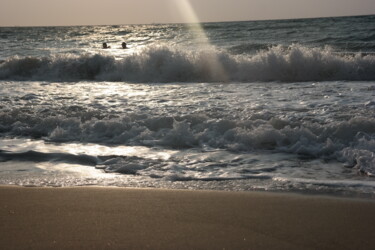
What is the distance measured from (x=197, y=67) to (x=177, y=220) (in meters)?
11.5

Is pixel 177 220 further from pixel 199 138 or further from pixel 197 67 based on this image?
pixel 197 67

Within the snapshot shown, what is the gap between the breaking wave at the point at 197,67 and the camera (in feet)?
42.3

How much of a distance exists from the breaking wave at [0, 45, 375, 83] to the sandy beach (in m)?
9.39

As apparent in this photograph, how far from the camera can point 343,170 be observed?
446 cm

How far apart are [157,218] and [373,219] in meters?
1.43

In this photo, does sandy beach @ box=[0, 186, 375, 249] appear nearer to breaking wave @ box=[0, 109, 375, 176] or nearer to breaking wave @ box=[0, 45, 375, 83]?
breaking wave @ box=[0, 109, 375, 176]

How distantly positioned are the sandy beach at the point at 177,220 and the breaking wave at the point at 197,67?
9.39 m

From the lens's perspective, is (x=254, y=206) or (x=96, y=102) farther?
(x=96, y=102)

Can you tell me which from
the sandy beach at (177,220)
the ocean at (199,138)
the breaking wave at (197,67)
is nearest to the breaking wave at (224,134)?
the ocean at (199,138)

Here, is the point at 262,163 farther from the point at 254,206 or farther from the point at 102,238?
the point at 102,238

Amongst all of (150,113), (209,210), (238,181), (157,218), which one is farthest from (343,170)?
(150,113)

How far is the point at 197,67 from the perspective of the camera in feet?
46.7

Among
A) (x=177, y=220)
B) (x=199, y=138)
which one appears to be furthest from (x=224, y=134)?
(x=177, y=220)

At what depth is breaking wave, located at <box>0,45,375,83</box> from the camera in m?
12.9
